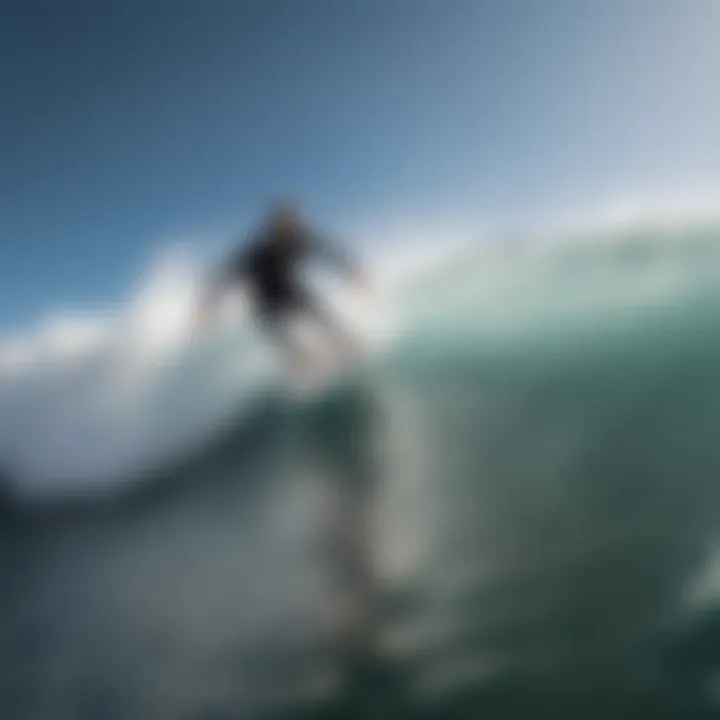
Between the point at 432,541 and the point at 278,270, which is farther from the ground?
the point at 278,270

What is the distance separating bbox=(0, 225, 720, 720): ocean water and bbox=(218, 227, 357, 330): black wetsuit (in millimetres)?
546

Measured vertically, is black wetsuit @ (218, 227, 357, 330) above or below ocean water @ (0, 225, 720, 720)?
above

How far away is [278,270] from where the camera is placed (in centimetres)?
315

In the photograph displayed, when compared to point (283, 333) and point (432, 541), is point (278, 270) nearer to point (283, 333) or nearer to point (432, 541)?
point (283, 333)

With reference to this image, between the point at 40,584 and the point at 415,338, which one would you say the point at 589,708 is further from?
the point at 40,584

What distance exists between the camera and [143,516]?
3719 mm

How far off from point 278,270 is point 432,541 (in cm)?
144

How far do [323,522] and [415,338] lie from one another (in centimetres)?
126

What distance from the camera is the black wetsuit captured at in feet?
10.2

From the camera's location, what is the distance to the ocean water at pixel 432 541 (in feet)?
9.52

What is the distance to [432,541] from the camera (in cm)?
328

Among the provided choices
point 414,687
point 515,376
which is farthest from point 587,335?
point 414,687

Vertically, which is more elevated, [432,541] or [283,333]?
[283,333]

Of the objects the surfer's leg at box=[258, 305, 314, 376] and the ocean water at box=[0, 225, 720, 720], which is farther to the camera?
the surfer's leg at box=[258, 305, 314, 376]
